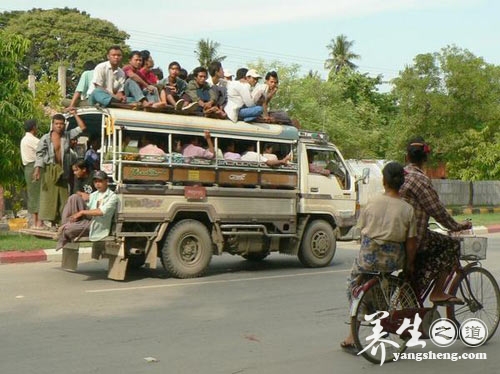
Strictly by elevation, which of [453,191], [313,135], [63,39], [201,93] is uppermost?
[63,39]

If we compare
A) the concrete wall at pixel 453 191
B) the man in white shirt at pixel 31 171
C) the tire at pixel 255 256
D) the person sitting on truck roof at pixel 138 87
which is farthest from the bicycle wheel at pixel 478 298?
the concrete wall at pixel 453 191

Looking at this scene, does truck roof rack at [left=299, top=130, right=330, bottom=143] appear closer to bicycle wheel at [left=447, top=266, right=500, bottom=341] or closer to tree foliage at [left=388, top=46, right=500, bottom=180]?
bicycle wheel at [left=447, top=266, right=500, bottom=341]

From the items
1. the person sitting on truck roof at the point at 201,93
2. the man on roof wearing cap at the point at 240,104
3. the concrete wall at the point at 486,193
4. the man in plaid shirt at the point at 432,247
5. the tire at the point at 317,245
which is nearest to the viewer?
the man in plaid shirt at the point at 432,247

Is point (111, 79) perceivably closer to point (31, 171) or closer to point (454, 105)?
point (31, 171)

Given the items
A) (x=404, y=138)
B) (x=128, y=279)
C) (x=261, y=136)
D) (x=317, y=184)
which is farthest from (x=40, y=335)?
(x=404, y=138)

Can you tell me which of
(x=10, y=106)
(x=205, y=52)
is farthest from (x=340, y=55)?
(x=10, y=106)

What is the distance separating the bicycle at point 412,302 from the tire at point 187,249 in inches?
198

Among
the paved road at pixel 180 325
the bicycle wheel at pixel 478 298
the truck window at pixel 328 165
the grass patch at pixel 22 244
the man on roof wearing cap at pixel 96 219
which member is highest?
the truck window at pixel 328 165

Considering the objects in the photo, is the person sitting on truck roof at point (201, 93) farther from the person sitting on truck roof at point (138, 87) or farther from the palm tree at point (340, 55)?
the palm tree at point (340, 55)

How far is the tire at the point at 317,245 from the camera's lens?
12141mm

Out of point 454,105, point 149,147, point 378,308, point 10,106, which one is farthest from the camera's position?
point 454,105

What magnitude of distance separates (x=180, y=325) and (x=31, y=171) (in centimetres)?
495

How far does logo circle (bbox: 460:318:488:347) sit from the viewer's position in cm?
649

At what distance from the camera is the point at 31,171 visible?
11281 mm
